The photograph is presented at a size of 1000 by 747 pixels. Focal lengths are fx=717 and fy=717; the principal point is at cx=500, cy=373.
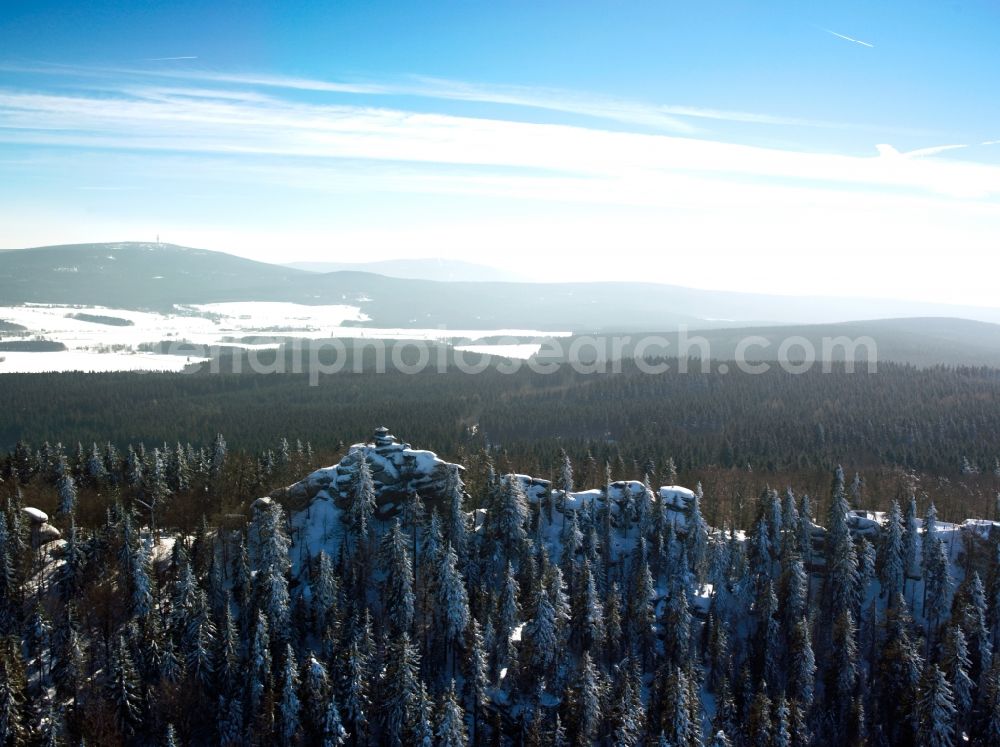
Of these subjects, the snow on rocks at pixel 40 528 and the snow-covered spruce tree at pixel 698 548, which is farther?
the snow-covered spruce tree at pixel 698 548

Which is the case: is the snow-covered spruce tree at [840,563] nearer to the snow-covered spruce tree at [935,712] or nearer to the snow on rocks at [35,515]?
the snow-covered spruce tree at [935,712]

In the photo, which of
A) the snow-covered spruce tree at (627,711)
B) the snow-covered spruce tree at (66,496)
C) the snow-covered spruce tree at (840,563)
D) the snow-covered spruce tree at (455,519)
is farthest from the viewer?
the snow-covered spruce tree at (66,496)

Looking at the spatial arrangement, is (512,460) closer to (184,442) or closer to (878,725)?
(878,725)

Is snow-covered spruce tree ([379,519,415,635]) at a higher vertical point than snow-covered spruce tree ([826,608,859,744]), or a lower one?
higher

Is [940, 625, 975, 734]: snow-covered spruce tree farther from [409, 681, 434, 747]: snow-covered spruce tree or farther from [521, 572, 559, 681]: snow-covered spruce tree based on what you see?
[409, 681, 434, 747]: snow-covered spruce tree

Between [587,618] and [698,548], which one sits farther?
[698,548]

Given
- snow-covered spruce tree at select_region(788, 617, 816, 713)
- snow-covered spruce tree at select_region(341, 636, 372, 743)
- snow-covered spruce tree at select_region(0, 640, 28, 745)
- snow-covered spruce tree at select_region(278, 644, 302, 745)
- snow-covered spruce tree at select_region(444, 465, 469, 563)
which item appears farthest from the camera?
snow-covered spruce tree at select_region(444, 465, 469, 563)

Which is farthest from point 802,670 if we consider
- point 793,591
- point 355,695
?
point 355,695

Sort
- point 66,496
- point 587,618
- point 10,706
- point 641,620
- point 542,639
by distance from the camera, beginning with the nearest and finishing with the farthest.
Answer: point 10,706 < point 542,639 < point 587,618 < point 641,620 < point 66,496

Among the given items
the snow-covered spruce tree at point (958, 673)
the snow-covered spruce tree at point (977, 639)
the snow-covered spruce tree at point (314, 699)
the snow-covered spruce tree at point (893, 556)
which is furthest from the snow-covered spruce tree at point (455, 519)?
the snow-covered spruce tree at point (977, 639)

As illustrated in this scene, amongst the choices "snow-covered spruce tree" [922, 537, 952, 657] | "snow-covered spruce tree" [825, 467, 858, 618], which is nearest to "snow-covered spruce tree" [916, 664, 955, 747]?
"snow-covered spruce tree" [825, 467, 858, 618]

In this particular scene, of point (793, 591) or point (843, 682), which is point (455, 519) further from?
point (843, 682)

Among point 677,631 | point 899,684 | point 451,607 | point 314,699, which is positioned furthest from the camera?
point 677,631

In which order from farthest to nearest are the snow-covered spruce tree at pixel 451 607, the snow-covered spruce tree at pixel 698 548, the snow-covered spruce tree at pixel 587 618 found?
the snow-covered spruce tree at pixel 698 548
the snow-covered spruce tree at pixel 587 618
the snow-covered spruce tree at pixel 451 607
